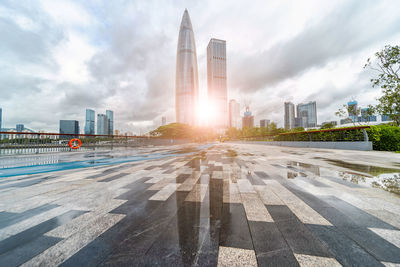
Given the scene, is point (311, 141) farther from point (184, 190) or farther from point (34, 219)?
point (34, 219)

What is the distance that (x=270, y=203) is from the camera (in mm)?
2582

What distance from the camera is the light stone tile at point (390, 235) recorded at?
1562mm

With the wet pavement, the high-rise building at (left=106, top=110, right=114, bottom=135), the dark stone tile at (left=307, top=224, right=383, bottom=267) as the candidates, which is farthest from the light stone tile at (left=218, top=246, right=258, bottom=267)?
the high-rise building at (left=106, top=110, right=114, bottom=135)

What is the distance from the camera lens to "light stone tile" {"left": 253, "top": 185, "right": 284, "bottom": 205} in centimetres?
262

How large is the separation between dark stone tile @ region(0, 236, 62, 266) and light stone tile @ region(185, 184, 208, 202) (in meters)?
1.88

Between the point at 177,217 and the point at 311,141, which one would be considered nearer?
the point at 177,217

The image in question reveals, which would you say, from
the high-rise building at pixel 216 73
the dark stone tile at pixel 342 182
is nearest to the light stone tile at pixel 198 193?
the dark stone tile at pixel 342 182

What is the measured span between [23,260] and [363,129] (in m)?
18.8

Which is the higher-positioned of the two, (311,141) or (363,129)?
(363,129)

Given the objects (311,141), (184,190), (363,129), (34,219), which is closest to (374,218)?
(184,190)

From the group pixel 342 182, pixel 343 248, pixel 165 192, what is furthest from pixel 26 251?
pixel 342 182

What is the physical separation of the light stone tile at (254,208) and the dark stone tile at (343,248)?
534 millimetres

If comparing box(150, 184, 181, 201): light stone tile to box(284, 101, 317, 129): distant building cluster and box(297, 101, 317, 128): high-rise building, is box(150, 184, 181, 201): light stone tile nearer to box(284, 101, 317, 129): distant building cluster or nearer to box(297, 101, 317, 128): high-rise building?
box(284, 101, 317, 129): distant building cluster

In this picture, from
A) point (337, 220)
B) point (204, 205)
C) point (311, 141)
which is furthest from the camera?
point (311, 141)
